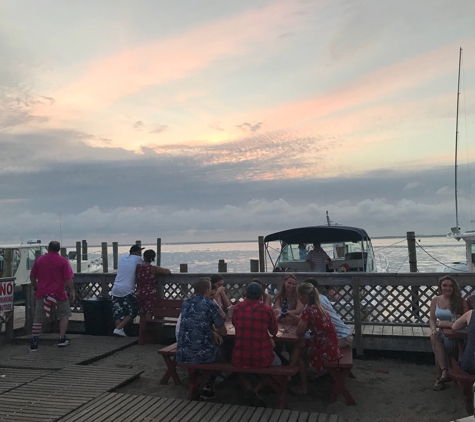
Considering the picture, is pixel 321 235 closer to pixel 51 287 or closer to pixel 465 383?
pixel 51 287

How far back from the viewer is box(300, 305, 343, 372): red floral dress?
501cm

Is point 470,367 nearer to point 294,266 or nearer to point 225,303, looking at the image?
point 225,303

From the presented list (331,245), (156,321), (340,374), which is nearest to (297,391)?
→ (340,374)

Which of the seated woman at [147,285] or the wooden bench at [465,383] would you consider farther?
the seated woman at [147,285]

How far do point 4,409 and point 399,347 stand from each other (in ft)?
17.7

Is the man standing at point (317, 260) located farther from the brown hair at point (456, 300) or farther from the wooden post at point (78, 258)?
the wooden post at point (78, 258)

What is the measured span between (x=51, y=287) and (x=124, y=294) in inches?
48.9

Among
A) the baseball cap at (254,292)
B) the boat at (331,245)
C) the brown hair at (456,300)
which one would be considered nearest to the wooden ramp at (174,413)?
the baseball cap at (254,292)

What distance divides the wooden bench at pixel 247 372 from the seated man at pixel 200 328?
0.33 feet

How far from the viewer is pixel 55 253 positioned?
7.71 m

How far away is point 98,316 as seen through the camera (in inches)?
337

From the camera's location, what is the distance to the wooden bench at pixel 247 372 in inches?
188

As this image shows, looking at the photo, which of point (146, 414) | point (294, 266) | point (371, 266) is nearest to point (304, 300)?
point (146, 414)

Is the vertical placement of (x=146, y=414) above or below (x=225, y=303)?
below
